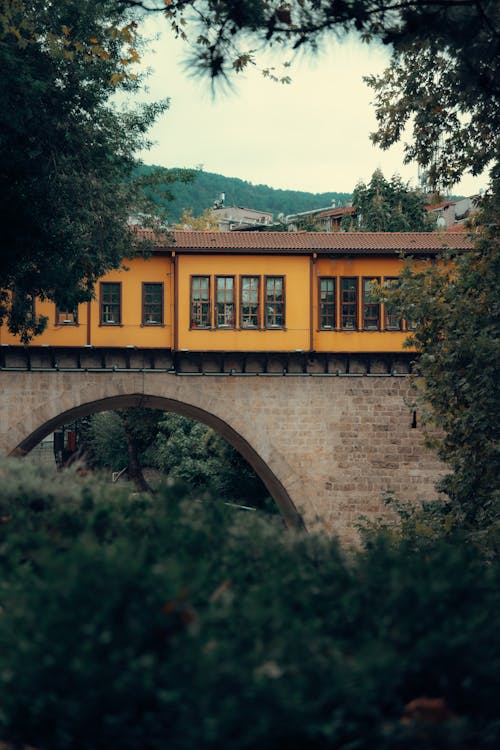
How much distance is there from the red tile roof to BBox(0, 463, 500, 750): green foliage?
62.5ft

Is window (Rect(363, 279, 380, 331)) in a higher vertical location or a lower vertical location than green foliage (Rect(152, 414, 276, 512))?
higher

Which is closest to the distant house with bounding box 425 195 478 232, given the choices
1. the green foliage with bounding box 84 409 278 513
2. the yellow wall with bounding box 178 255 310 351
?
the green foliage with bounding box 84 409 278 513

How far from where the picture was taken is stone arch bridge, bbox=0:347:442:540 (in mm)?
22875

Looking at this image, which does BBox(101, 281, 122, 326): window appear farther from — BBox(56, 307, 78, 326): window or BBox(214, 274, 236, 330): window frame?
BBox(214, 274, 236, 330): window frame

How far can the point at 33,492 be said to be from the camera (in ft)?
16.9

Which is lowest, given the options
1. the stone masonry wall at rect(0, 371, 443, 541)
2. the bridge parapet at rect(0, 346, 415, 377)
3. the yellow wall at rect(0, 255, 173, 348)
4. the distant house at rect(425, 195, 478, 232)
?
the stone masonry wall at rect(0, 371, 443, 541)

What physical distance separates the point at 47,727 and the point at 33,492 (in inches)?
76.2

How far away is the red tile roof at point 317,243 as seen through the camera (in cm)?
2280

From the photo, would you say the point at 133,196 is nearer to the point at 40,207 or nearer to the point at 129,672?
the point at 40,207

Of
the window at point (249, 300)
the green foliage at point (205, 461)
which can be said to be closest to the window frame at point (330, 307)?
the window at point (249, 300)

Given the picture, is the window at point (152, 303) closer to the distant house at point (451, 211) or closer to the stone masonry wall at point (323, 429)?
the stone masonry wall at point (323, 429)

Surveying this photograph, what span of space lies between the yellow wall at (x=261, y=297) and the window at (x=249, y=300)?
0.43 ft

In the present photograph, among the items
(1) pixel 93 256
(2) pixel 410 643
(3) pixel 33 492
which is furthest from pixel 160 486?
(1) pixel 93 256

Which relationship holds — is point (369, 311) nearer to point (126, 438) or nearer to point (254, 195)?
point (126, 438)
